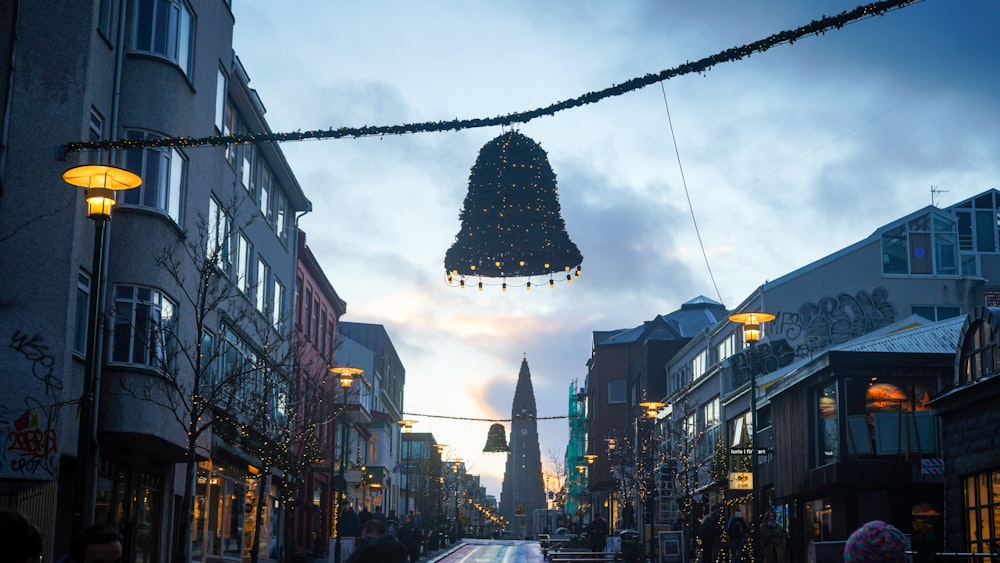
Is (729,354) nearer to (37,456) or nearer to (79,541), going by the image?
(37,456)

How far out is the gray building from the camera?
2112 cm

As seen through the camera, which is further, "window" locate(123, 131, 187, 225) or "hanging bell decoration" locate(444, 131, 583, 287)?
"window" locate(123, 131, 187, 225)

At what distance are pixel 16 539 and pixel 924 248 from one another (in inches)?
1899

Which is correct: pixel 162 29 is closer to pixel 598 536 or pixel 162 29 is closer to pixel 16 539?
pixel 16 539

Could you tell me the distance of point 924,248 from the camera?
4994 centimetres

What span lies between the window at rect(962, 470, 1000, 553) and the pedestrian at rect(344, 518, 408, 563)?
13.6m

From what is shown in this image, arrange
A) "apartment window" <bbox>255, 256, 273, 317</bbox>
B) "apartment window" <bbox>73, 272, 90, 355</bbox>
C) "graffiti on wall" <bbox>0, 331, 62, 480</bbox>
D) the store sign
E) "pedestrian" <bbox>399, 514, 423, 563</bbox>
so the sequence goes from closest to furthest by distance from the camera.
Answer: "graffiti on wall" <bbox>0, 331, 62, 480</bbox> < "apartment window" <bbox>73, 272, 90, 355</bbox> < the store sign < "pedestrian" <bbox>399, 514, 423, 563</bbox> < "apartment window" <bbox>255, 256, 273, 317</bbox>

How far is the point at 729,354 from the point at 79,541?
164 feet

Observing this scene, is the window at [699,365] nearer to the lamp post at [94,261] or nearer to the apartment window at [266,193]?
the apartment window at [266,193]

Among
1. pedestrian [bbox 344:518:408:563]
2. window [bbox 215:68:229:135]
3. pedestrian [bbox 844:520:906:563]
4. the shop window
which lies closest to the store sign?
the shop window

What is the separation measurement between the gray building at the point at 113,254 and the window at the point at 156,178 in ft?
0.13

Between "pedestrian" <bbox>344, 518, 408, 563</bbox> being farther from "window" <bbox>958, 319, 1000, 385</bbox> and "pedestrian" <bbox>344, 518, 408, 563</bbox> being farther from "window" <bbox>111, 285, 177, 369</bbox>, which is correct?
"window" <bbox>958, 319, 1000, 385</bbox>

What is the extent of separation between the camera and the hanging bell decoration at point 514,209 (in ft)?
45.0

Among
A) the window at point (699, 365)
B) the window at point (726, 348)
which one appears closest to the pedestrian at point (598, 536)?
the window at point (726, 348)
